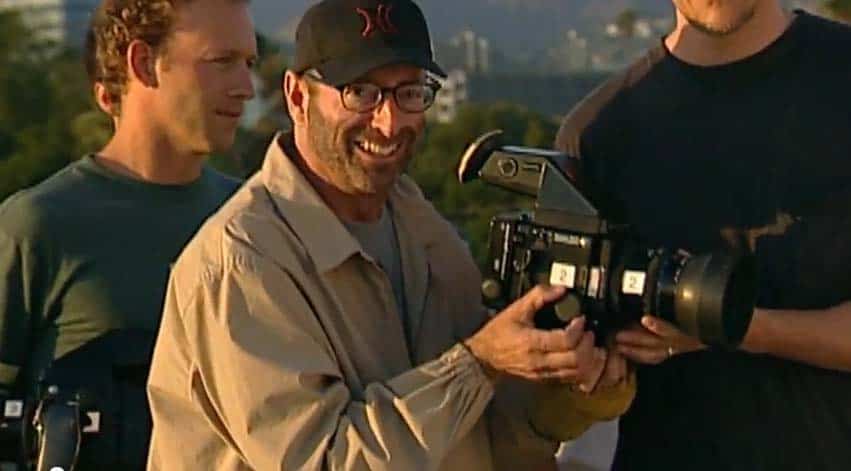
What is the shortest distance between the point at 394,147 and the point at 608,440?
1677mm

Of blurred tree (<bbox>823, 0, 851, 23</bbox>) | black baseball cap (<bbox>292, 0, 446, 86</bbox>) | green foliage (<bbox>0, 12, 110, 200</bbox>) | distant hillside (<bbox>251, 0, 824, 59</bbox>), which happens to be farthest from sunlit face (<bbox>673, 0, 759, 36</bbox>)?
distant hillside (<bbox>251, 0, 824, 59</bbox>)

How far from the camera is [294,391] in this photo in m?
2.54

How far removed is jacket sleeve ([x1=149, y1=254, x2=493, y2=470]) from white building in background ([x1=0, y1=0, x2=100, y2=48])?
47.9 feet

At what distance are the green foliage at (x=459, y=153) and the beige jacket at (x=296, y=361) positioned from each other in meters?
5.03

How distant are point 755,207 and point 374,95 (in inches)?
24.4

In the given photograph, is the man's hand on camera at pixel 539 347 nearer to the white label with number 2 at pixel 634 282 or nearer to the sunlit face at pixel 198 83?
the white label with number 2 at pixel 634 282

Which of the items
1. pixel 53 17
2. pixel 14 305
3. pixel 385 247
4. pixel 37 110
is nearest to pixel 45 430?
pixel 14 305

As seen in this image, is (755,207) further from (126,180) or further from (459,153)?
(459,153)

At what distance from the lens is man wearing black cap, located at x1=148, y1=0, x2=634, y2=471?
2543 millimetres

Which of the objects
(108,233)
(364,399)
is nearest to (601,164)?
(364,399)

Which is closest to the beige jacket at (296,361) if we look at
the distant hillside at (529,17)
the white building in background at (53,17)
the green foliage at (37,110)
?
the green foliage at (37,110)

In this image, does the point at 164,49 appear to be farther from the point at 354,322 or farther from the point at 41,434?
the point at 354,322

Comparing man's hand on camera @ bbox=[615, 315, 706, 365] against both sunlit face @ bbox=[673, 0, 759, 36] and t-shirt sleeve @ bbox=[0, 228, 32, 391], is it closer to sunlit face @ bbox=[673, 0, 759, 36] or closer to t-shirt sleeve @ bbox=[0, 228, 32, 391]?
sunlit face @ bbox=[673, 0, 759, 36]

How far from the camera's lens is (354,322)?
2.67 m
